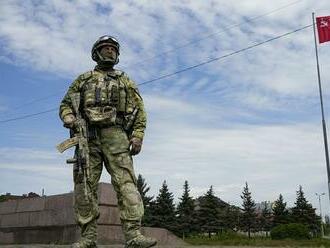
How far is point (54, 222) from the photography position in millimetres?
13719

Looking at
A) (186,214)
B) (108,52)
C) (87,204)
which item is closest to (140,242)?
(87,204)

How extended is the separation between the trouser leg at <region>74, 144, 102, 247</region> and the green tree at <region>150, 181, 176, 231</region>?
143 ft

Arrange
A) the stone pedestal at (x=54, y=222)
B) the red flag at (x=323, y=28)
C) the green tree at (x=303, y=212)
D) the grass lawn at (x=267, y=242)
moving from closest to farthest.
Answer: the stone pedestal at (x=54, y=222)
the grass lawn at (x=267, y=242)
the red flag at (x=323, y=28)
the green tree at (x=303, y=212)

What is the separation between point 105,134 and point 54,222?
8940 millimetres

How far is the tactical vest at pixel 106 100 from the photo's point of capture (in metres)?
5.36

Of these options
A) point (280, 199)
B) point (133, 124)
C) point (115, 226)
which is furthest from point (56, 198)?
point (280, 199)

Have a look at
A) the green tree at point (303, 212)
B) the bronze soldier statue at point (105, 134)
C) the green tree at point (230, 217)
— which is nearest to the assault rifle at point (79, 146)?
the bronze soldier statue at point (105, 134)

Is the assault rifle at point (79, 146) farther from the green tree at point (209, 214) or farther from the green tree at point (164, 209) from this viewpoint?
the green tree at point (209, 214)

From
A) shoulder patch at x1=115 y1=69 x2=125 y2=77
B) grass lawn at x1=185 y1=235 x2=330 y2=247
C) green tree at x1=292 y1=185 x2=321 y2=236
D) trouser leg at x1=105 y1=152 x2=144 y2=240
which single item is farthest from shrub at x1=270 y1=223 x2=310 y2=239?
trouser leg at x1=105 y1=152 x2=144 y2=240

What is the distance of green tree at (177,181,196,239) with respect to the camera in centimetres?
5164

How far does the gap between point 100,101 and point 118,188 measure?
0.87m

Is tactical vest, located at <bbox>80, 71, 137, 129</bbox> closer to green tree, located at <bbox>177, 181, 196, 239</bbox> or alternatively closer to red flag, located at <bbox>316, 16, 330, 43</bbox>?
red flag, located at <bbox>316, 16, 330, 43</bbox>

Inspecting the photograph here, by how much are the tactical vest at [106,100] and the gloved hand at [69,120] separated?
0.13 metres

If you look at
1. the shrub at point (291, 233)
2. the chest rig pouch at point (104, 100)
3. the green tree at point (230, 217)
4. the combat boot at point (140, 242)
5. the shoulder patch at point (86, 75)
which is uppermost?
the green tree at point (230, 217)
